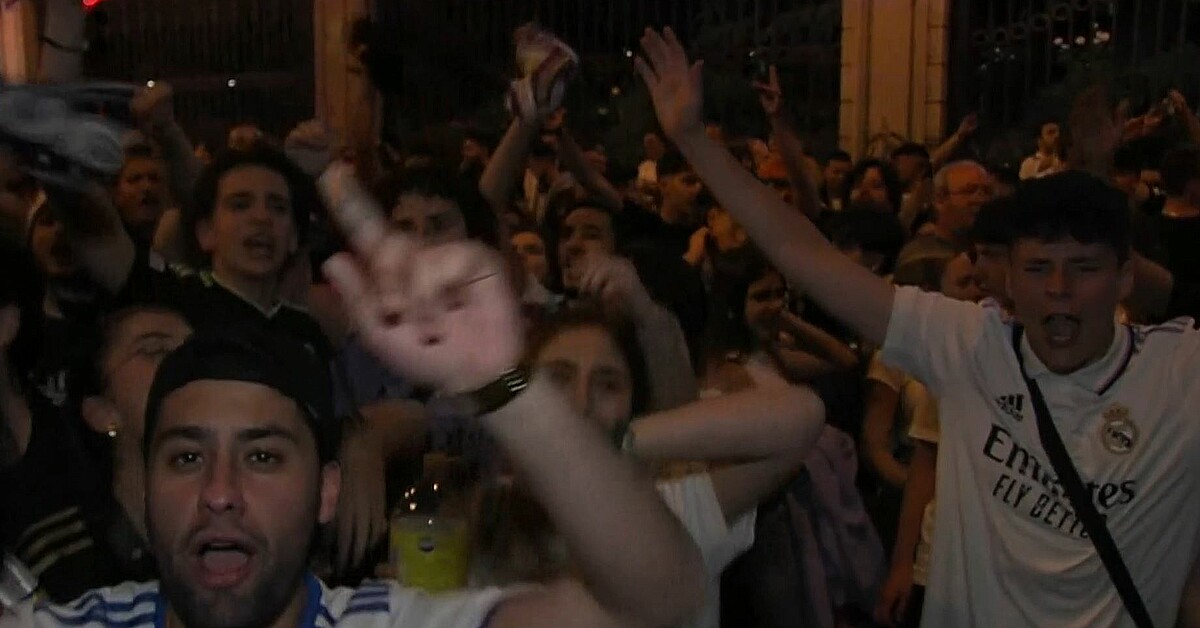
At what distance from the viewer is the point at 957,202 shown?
22.9ft

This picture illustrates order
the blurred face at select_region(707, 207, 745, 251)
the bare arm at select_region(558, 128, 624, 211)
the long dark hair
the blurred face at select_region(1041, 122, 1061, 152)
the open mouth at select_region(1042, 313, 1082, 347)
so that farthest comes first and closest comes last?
the blurred face at select_region(1041, 122, 1061, 152) → the bare arm at select_region(558, 128, 624, 211) → the blurred face at select_region(707, 207, 745, 251) → the open mouth at select_region(1042, 313, 1082, 347) → the long dark hair

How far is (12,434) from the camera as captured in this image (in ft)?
9.62

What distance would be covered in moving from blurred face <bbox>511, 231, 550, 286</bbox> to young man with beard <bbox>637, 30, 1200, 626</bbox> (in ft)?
5.88

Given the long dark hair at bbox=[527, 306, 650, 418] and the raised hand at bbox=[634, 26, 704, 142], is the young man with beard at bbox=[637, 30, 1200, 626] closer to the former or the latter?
the raised hand at bbox=[634, 26, 704, 142]

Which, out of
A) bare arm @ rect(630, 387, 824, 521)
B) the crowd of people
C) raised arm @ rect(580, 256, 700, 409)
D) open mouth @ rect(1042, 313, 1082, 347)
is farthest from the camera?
open mouth @ rect(1042, 313, 1082, 347)

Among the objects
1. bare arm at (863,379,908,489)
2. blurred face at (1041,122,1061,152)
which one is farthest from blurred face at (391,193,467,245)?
blurred face at (1041,122,1061,152)

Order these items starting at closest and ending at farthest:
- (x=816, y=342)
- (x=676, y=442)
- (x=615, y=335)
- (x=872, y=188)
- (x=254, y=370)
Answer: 1. (x=254, y=370)
2. (x=676, y=442)
3. (x=615, y=335)
4. (x=816, y=342)
5. (x=872, y=188)

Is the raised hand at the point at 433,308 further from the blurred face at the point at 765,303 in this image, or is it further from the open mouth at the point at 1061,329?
the blurred face at the point at 765,303

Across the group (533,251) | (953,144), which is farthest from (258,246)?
(953,144)

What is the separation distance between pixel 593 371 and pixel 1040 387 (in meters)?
1.05

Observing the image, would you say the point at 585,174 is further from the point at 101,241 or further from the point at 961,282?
the point at 101,241

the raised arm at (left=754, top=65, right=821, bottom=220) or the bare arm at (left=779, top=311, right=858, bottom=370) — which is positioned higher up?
the raised arm at (left=754, top=65, right=821, bottom=220)

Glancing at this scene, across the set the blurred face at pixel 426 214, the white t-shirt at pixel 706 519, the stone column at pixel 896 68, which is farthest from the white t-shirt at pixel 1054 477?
the stone column at pixel 896 68

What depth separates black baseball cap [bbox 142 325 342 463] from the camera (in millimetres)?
2137
